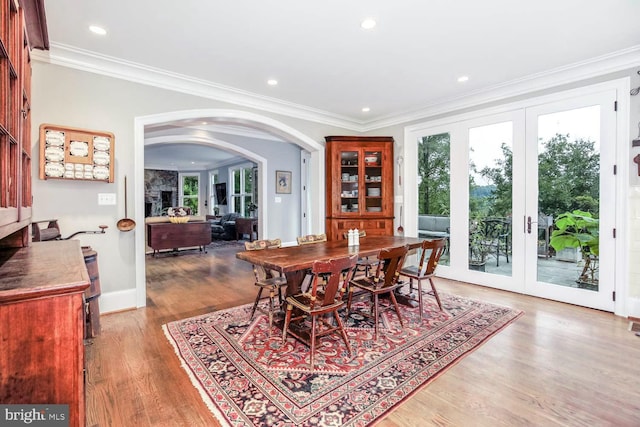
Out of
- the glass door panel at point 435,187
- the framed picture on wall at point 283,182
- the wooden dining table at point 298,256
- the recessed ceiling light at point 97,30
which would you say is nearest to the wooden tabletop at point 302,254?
the wooden dining table at point 298,256

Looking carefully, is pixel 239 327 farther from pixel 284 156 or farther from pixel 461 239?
pixel 284 156

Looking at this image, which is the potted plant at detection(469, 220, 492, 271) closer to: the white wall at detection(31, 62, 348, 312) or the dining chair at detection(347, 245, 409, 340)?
the dining chair at detection(347, 245, 409, 340)

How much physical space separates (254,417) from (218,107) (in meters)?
3.62

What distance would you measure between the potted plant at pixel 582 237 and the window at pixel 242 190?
789 centimetres

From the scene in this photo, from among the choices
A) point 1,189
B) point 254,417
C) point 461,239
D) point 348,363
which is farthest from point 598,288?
point 1,189

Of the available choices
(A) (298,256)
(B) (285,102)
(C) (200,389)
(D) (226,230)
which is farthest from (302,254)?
(D) (226,230)

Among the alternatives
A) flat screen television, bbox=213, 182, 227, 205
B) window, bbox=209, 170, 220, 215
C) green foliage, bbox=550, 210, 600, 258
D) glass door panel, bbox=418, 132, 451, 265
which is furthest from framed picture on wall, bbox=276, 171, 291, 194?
window, bbox=209, 170, 220, 215

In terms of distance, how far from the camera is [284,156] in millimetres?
7668

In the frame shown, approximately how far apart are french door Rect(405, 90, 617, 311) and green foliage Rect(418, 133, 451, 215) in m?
0.10

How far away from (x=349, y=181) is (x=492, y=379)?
3765mm

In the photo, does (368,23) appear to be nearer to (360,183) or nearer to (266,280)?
(266,280)

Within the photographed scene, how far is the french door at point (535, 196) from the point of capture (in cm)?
340

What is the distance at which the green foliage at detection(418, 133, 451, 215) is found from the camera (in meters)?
4.78

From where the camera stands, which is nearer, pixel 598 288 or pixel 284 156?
pixel 598 288
